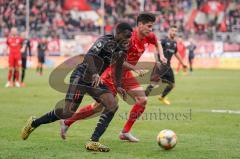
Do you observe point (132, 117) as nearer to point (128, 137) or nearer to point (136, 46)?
point (128, 137)

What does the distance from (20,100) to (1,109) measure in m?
3.02

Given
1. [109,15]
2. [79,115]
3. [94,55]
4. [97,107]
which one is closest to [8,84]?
[79,115]

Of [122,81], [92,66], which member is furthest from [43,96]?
[92,66]

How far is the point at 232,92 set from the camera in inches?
927

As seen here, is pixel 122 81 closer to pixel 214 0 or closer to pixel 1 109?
pixel 1 109

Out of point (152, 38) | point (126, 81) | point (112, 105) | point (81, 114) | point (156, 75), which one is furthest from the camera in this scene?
point (156, 75)

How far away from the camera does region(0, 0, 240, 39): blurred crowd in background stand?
45.6m

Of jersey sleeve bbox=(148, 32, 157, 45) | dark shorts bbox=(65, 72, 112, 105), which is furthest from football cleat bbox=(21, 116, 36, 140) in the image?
jersey sleeve bbox=(148, 32, 157, 45)

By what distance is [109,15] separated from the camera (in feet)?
163

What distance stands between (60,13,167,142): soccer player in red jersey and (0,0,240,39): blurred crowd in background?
111ft

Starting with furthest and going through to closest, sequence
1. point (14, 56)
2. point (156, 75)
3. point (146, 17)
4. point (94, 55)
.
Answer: point (14, 56)
point (156, 75)
point (146, 17)
point (94, 55)

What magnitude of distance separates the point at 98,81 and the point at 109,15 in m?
40.3

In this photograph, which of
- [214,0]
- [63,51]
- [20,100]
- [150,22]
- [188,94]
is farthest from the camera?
[214,0]

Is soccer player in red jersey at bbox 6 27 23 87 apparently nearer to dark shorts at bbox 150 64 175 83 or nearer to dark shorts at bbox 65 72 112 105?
dark shorts at bbox 150 64 175 83
